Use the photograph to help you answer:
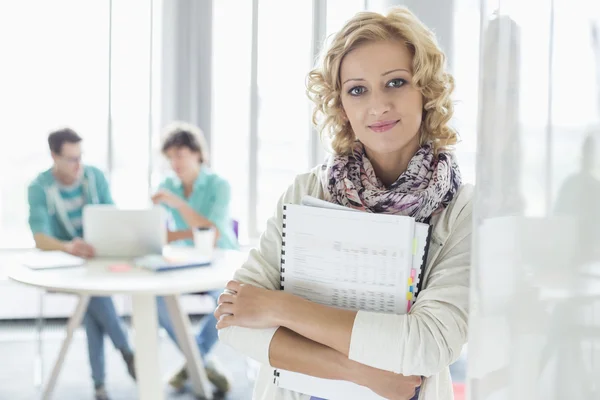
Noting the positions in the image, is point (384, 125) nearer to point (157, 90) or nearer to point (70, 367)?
point (70, 367)

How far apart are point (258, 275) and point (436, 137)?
1.46 ft

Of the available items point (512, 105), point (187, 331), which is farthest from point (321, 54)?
point (187, 331)

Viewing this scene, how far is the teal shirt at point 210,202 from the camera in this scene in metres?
3.36

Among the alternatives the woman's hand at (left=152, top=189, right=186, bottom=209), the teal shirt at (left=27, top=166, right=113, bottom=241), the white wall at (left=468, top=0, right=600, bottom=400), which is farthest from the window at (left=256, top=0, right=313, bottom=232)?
the white wall at (left=468, top=0, right=600, bottom=400)

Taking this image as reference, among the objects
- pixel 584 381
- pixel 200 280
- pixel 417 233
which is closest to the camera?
pixel 584 381

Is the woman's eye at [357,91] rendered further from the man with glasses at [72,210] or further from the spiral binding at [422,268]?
the man with glasses at [72,210]

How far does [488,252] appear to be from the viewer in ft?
2.03

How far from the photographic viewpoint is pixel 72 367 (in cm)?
370

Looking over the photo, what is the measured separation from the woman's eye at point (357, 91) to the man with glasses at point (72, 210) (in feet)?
7.86

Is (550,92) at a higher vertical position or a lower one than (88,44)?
lower

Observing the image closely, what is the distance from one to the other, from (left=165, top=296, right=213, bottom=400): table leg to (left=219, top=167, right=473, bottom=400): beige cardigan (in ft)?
Answer: 6.52

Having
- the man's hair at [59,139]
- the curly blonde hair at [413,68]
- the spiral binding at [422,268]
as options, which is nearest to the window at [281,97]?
the man's hair at [59,139]

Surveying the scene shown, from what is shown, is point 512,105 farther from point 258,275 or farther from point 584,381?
point 258,275

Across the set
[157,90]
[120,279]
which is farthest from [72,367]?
[157,90]
